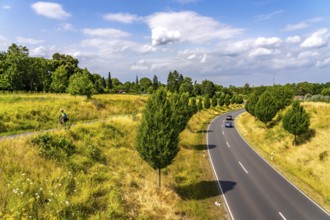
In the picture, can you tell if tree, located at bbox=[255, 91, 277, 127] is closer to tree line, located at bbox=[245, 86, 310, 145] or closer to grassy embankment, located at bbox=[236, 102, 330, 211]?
tree line, located at bbox=[245, 86, 310, 145]

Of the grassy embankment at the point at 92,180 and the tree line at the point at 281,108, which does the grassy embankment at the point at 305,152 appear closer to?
the tree line at the point at 281,108

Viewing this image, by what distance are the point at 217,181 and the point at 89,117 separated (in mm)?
19590

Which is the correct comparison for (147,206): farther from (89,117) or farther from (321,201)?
(89,117)

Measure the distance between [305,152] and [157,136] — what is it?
2288cm

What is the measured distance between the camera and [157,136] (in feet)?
58.6

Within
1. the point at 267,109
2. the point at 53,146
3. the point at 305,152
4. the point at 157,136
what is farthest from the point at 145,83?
the point at 53,146

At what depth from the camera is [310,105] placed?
43.8 m

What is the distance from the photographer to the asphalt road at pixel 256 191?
16.1 m

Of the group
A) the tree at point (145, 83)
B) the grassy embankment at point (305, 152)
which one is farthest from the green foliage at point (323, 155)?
the tree at point (145, 83)

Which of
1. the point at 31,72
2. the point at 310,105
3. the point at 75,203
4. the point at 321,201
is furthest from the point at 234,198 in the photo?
the point at 31,72

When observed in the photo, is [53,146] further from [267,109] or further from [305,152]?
[267,109]

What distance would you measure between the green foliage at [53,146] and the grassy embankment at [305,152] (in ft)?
59.9

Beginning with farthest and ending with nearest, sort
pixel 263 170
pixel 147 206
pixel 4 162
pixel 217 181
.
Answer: pixel 263 170 → pixel 217 181 → pixel 147 206 → pixel 4 162

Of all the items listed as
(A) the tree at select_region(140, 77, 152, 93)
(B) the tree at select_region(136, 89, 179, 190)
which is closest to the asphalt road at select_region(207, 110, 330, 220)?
(B) the tree at select_region(136, 89, 179, 190)
